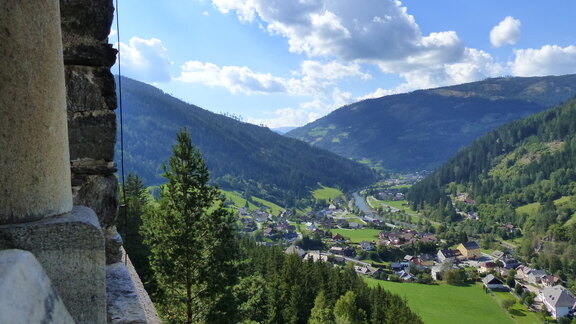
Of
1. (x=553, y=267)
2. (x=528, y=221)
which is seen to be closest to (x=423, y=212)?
(x=528, y=221)

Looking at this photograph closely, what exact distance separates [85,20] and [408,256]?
11448 cm

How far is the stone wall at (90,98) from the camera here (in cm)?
324

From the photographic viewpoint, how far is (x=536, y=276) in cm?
9444

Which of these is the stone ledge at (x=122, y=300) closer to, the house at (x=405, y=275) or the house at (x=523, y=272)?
the house at (x=405, y=275)

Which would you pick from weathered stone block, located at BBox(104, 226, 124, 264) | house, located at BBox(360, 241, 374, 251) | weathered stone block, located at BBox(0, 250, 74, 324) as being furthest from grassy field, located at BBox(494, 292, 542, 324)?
weathered stone block, located at BBox(0, 250, 74, 324)

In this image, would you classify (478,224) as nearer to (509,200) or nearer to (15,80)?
(509,200)

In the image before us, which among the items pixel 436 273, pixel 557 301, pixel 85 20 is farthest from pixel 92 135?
pixel 436 273

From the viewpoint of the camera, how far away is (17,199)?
6.30ft

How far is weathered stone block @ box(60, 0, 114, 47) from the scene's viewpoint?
10.5ft

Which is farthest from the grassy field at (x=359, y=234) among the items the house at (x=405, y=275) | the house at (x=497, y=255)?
the house at (x=497, y=255)

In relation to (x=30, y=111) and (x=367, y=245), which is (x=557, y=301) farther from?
(x=30, y=111)

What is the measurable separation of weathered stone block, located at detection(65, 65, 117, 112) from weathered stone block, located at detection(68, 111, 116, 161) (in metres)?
0.07

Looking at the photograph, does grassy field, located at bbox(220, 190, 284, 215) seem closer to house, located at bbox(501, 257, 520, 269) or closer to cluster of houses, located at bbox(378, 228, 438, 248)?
cluster of houses, located at bbox(378, 228, 438, 248)

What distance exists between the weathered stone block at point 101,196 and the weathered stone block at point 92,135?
207mm
